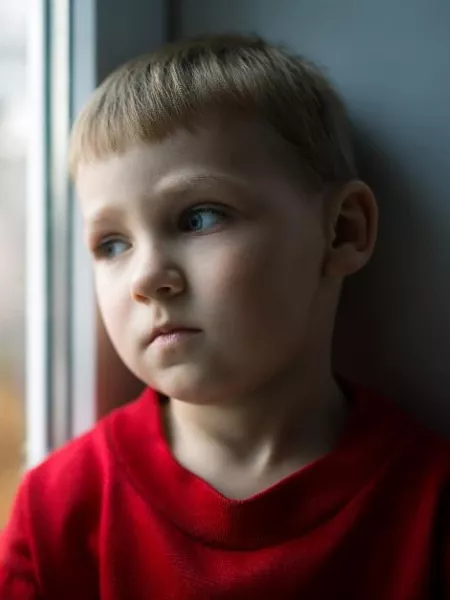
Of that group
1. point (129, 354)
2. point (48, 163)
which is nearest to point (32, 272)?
point (48, 163)

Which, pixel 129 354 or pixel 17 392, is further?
pixel 17 392

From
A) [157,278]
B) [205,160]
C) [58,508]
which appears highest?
[205,160]

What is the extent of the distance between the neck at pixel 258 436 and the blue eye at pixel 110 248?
0.18 meters

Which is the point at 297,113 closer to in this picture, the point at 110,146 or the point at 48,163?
the point at 110,146

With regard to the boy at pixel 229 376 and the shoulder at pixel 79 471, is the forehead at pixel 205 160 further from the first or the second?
the shoulder at pixel 79 471

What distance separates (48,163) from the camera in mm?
866

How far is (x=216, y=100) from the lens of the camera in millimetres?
673

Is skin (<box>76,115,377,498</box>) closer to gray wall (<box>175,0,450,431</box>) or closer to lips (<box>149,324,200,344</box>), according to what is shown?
lips (<box>149,324,200,344</box>)

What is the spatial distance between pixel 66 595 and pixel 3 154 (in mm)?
489

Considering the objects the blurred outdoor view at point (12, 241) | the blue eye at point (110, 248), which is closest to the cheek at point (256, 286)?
the blue eye at point (110, 248)

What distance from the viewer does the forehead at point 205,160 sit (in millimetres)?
659

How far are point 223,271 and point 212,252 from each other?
2 centimetres

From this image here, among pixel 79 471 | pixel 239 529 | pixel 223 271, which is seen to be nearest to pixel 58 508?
pixel 79 471

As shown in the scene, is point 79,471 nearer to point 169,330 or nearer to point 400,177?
point 169,330
